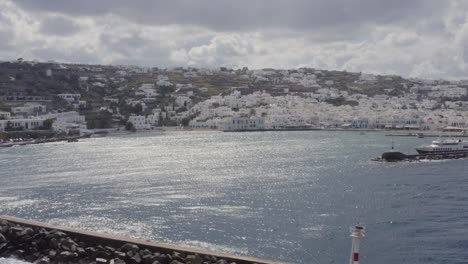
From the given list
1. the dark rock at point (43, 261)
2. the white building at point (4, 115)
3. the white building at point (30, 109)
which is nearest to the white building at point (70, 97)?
the white building at point (30, 109)

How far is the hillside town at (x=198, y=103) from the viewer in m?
91.4

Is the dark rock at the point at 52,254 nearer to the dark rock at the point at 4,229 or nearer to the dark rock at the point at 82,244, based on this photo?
Result: the dark rock at the point at 82,244

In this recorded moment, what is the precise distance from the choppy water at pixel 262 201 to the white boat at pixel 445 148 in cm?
401

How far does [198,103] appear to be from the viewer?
11062cm

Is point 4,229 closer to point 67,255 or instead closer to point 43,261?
point 43,261

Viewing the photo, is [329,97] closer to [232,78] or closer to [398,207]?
[232,78]

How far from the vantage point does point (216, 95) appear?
12306 cm

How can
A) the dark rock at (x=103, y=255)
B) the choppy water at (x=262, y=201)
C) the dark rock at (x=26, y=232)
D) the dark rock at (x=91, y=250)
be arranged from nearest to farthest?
the dark rock at (x=103, y=255)
the dark rock at (x=91, y=250)
the dark rock at (x=26, y=232)
the choppy water at (x=262, y=201)

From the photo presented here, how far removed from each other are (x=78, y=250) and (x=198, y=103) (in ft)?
308

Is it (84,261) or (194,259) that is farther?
(84,261)

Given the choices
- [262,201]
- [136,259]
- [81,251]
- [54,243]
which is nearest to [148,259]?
[136,259]

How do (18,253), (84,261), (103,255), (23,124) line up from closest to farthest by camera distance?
(84,261)
(103,255)
(18,253)
(23,124)

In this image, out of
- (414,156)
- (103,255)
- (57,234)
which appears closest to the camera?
(103,255)

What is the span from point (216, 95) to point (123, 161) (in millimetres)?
77482
